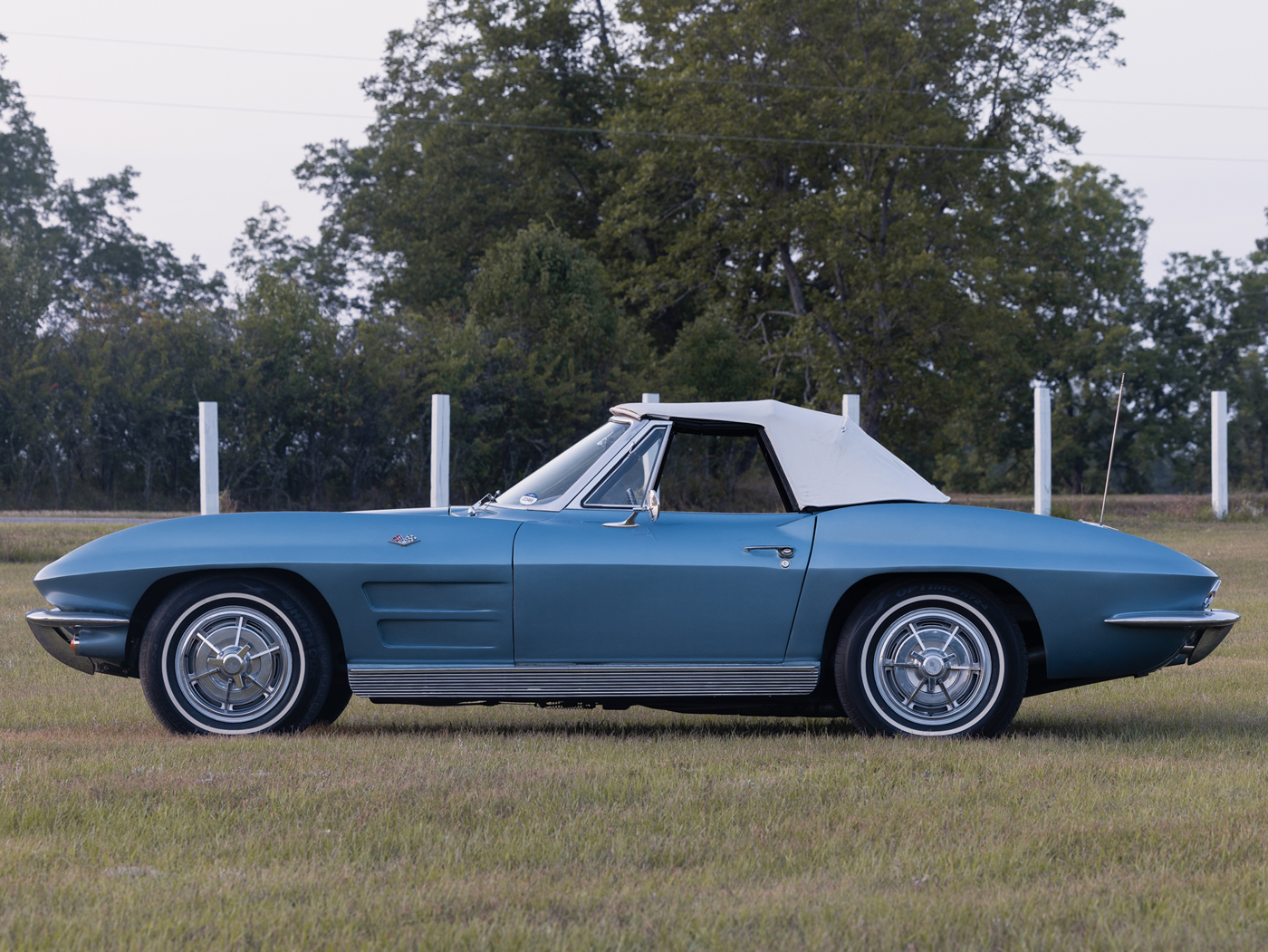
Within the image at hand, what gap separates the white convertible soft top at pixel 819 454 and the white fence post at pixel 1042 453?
15.1m

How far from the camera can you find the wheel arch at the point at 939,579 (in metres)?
5.43

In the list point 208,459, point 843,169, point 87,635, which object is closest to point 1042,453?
point 208,459

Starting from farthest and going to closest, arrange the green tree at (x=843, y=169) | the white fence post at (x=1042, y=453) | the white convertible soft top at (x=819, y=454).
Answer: the green tree at (x=843, y=169) < the white fence post at (x=1042, y=453) < the white convertible soft top at (x=819, y=454)

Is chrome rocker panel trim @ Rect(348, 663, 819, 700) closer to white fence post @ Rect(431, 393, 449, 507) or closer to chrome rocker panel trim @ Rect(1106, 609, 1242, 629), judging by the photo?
chrome rocker panel trim @ Rect(1106, 609, 1242, 629)

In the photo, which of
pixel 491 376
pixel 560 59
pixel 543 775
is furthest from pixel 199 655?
pixel 560 59

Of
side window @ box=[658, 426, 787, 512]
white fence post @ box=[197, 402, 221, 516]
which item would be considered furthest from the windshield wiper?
side window @ box=[658, 426, 787, 512]

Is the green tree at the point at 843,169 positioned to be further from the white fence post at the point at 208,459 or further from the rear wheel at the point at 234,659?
the rear wheel at the point at 234,659

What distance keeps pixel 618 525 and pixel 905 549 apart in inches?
47.1

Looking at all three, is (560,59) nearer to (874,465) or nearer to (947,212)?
(947,212)

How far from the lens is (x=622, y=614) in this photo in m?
5.29

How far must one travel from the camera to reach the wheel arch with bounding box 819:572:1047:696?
17.8ft

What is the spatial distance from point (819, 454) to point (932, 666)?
1.08 metres

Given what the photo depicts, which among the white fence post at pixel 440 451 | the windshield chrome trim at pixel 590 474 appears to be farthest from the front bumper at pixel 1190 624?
the white fence post at pixel 440 451

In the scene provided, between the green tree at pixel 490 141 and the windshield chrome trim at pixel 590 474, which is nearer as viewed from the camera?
the windshield chrome trim at pixel 590 474
